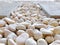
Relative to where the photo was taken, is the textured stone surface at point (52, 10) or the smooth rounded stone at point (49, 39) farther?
the textured stone surface at point (52, 10)

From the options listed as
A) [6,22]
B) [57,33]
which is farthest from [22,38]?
[6,22]

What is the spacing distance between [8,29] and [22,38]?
18cm

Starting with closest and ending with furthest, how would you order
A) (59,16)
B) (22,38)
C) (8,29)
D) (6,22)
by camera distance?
(22,38), (8,29), (6,22), (59,16)

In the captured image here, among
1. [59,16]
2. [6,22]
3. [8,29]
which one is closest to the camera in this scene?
[8,29]

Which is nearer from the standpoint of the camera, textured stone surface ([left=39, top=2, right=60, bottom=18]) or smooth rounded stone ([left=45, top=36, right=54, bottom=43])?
smooth rounded stone ([left=45, top=36, right=54, bottom=43])

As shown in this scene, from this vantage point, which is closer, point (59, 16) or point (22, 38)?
point (22, 38)

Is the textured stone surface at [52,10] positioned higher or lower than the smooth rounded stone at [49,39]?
lower

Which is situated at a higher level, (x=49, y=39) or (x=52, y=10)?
(x=49, y=39)

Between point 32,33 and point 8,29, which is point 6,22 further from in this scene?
point 32,33

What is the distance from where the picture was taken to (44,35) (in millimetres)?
715

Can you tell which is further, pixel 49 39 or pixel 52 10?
pixel 52 10

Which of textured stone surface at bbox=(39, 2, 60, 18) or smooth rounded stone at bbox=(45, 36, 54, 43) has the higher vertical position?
smooth rounded stone at bbox=(45, 36, 54, 43)

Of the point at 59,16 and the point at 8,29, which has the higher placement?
the point at 8,29

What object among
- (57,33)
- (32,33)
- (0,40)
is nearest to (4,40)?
(0,40)
